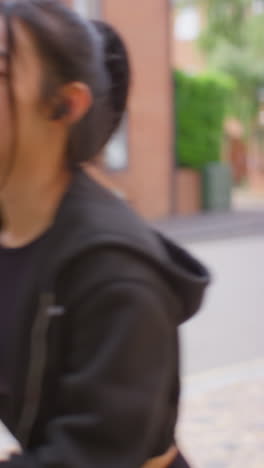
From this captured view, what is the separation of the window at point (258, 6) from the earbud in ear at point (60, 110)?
30979mm

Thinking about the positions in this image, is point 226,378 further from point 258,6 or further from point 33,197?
point 258,6

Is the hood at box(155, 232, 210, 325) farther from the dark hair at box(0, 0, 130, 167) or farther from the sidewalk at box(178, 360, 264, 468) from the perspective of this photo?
the sidewalk at box(178, 360, 264, 468)

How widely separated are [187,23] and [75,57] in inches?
1512

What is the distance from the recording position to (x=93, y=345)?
1.11m

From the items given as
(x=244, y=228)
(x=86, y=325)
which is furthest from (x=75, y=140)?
(x=244, y=228)

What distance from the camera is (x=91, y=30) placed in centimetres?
127

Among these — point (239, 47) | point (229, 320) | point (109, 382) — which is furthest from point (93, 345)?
point (239, 47)

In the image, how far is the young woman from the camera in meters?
1.10

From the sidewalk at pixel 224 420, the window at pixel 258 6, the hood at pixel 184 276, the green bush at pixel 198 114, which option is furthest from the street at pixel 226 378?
the window at pixel 258 6

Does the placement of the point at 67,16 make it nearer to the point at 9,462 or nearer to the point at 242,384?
the point at 9,462

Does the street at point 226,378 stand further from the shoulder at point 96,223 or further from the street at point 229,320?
the shoulder at point 96,223

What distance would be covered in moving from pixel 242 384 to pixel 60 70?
3972mm

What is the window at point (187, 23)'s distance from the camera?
3478 centimetres

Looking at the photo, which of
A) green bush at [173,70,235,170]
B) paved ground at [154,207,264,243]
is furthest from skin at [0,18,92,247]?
green bush at [173,70,235,170]
